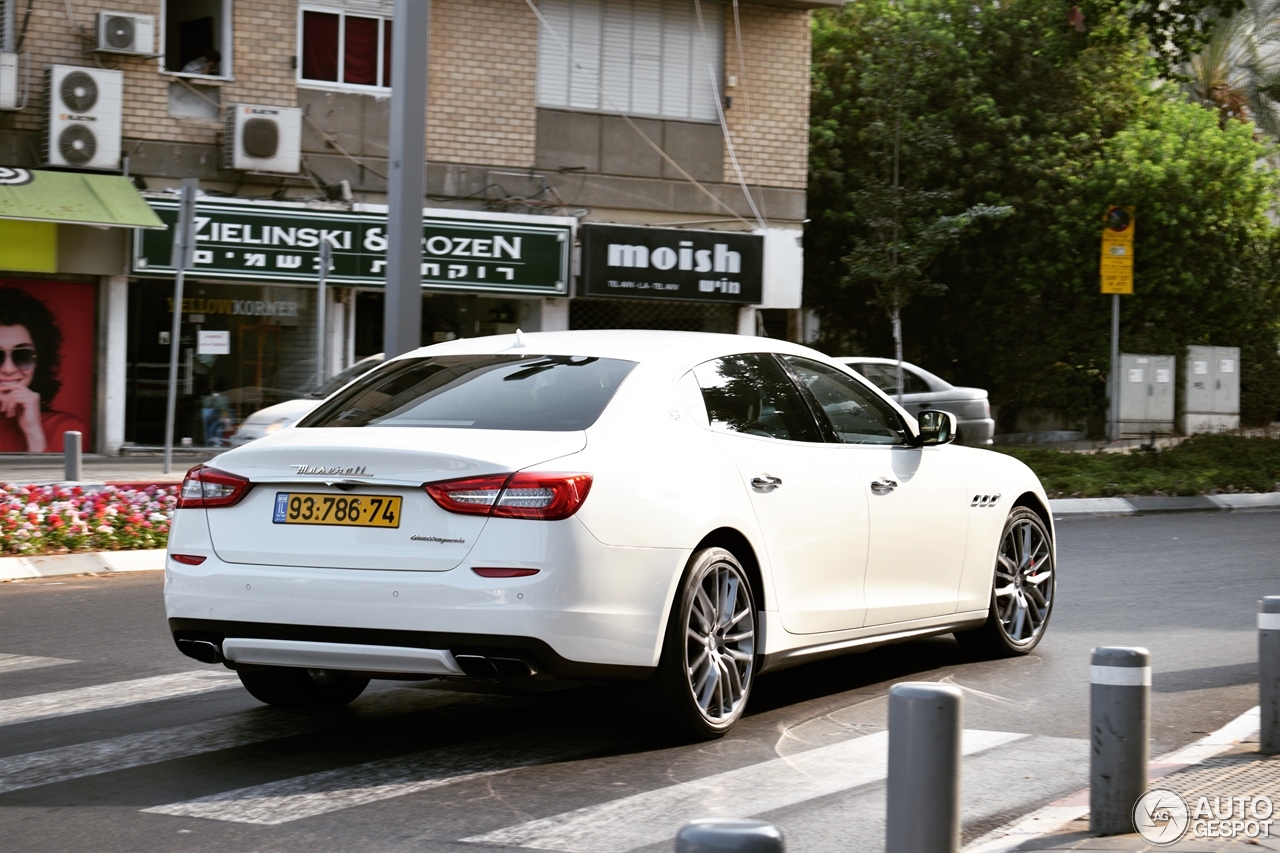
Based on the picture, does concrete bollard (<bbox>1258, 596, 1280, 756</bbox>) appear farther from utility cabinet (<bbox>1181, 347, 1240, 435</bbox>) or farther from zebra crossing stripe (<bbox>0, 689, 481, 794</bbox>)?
utility cabinet (<bbox>1181, 347, 1240, 435</bbox>)

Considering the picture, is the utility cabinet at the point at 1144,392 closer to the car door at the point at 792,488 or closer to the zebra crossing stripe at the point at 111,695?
the car door at the point at 792,488

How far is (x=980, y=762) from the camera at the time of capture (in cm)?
605

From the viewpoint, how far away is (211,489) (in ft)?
20.2

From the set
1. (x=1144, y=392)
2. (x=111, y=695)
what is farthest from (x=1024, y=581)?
(x=1144, y=392)

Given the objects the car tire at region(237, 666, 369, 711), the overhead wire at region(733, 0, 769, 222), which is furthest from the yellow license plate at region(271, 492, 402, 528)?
the overhead wire at region(733, 0, 769, 222)

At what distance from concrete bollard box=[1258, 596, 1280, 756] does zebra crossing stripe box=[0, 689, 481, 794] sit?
130 inches

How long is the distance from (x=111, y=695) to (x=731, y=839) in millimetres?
5207

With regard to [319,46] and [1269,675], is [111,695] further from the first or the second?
[319,46]

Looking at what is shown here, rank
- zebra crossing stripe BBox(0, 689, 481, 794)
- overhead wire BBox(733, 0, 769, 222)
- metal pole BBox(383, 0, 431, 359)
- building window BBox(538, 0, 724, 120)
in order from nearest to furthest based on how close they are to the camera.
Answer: zebra crossing stripe BBox(0, 689, 481, 794)
metal pole BBox(383, 0, 431, 359)
building window BBox(538, 0, 724, 120)
overhead wire BBox(733, 0, 769, 222)

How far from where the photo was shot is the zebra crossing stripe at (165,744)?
18.9 feet

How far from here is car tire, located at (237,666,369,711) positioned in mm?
6809

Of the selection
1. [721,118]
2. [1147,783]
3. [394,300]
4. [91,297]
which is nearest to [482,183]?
[721,118]

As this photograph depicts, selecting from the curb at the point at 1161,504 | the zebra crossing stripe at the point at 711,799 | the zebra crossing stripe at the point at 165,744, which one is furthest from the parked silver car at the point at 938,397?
the zebra crossing stripe at the point at 711,799

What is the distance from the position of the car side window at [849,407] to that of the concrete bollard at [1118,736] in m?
2.68
